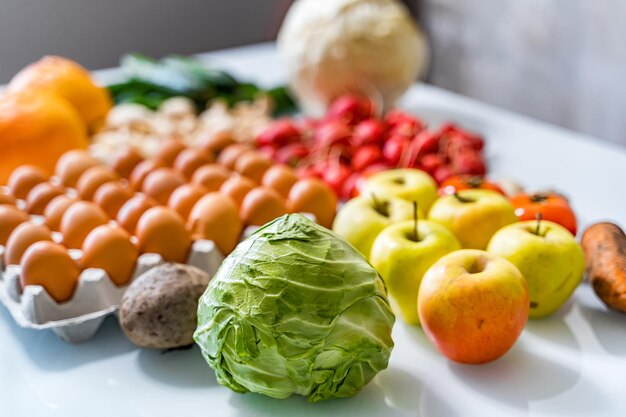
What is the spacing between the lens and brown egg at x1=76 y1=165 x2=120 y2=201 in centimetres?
132

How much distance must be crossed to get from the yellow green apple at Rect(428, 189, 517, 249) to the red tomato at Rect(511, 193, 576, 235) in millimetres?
50

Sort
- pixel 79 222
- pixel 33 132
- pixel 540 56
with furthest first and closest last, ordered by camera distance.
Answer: pixel 540 56, pixel 33 132, pixel 79 222

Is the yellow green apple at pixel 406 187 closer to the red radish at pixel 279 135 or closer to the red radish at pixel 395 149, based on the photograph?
the red radish at pixel 395 149

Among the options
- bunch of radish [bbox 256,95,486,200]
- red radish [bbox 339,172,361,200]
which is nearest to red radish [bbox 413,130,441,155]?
bunch of radish [bbox 256,95,486,200]

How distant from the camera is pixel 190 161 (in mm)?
1437

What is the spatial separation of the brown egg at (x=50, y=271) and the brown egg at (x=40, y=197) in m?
0.23

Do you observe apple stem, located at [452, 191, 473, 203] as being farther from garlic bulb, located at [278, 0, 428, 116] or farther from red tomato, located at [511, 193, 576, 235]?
garlic bulb, located at [278, 0, 428, 116]

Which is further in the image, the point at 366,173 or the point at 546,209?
the point at 366,173

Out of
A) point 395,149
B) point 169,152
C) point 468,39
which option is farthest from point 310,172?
point 468,39

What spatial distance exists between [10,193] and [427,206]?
72cm

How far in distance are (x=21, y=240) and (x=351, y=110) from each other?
0.83 metres

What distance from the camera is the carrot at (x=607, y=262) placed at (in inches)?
42.4

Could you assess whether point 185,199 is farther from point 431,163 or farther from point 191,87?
point 191,87

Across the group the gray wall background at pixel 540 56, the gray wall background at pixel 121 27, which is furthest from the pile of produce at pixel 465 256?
the gray wall background at pixel 121 27
